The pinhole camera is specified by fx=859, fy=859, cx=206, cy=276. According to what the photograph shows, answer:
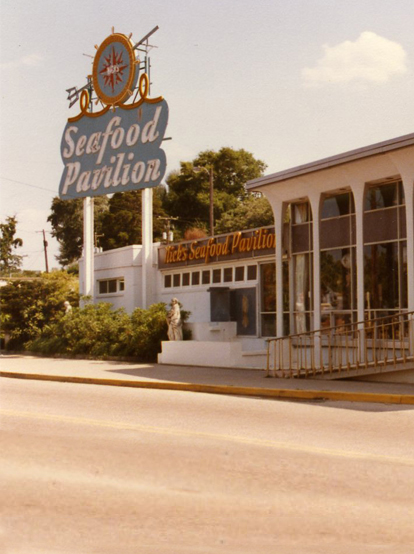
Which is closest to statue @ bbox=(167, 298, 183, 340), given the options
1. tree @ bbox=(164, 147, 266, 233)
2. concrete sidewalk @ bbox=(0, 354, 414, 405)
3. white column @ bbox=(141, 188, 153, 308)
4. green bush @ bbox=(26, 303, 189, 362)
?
green bush @ bbox=(26, 303, 189, 362)

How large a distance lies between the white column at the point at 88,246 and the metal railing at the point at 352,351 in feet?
64.2

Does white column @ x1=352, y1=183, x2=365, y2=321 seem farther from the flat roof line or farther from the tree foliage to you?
the tree foliage

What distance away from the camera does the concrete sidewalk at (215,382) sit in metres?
16.8

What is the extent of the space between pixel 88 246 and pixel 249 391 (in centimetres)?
2436

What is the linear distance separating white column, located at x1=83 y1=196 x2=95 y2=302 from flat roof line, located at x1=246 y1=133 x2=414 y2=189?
1608 cm

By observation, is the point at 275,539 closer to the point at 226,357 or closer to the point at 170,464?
the point at 170,464

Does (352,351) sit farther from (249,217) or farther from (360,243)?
(249,217)

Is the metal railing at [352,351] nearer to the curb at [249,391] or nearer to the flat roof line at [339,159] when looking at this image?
the curb at [249,391]

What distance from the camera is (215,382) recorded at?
790 inches

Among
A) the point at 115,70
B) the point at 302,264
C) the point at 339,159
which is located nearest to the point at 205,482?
the point at 339,159

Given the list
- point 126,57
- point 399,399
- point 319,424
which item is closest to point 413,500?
point 319,424

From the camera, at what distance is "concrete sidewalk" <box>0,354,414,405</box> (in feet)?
55.3

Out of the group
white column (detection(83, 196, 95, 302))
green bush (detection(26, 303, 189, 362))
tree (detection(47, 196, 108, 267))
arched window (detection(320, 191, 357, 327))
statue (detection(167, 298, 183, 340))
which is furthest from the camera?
tree (detection(47, 196, 108, 267))

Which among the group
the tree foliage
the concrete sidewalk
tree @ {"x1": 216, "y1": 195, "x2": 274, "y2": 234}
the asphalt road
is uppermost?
tree @ {"x1": 216, "y1": 195, "x2": 274, "y2": 234}
